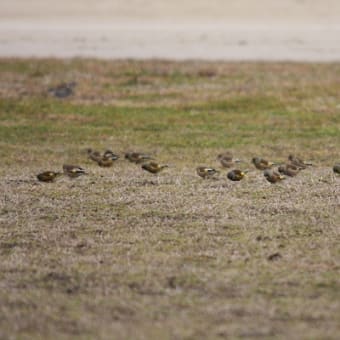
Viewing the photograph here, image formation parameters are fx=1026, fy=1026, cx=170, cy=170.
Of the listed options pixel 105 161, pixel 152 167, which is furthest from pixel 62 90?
pixel 152 167

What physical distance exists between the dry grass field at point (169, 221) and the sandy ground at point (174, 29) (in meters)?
14.0

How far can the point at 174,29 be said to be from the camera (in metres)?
57.2

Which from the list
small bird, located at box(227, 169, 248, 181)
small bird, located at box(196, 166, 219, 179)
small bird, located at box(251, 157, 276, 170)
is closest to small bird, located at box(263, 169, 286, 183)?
small bird, located at box(227, 169, 248, 181)

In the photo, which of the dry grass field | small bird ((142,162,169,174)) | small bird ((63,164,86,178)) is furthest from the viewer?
small bird ((142,162,169,174))

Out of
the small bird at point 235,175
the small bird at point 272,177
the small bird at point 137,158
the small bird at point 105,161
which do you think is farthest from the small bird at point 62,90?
the small bird at point 272,177

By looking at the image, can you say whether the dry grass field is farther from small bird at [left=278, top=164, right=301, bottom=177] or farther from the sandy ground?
the sandy ground

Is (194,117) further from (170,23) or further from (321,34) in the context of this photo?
(170,23)

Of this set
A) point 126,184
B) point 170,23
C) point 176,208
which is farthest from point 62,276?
point 170,23

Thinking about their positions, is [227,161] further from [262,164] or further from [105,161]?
[105,161]

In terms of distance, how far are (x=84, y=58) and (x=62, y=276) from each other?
83.2 ft

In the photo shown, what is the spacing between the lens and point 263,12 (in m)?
72.8

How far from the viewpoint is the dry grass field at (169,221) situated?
8.70m

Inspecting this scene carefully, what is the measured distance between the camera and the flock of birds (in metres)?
15.6

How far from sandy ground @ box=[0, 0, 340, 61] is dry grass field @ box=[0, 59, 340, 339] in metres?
14.0
